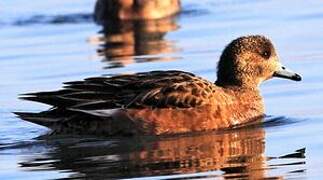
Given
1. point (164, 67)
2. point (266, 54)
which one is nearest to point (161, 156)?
point (266, 54)

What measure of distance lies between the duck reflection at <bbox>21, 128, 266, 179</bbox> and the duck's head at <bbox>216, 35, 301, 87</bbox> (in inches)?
28.4

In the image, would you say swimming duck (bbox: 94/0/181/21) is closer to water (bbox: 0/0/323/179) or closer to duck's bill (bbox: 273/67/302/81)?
water (bbox: 0/0/323/179)

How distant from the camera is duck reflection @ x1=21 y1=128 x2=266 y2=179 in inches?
457

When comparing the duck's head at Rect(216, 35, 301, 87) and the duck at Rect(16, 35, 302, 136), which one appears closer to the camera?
the duck at Rect(16, 35, 302, 136)

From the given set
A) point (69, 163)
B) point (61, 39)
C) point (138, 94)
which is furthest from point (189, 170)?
point (61, 39)

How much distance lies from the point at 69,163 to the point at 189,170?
117cm

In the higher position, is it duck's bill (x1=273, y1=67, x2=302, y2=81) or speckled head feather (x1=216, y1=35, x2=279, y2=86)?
speckled head feather (x1=216, y1=35, x2=279, y2=86)

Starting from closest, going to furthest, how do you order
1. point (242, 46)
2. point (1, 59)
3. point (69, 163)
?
1. point (69, 163)
2. point (242, 46)
3. point (1, 59)

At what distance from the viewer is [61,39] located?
19.4 meters

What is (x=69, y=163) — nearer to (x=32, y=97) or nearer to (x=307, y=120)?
(x=32, y=97)

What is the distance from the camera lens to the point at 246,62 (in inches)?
557

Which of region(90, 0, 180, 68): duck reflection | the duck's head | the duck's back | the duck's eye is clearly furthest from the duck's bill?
region(90, 0, 180, 68): duck reflection

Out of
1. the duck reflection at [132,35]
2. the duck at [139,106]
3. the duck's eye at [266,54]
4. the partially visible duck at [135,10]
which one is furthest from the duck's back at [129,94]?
the partially visible duck at [135,10]

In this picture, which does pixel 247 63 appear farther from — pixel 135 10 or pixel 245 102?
pixel 135 10
